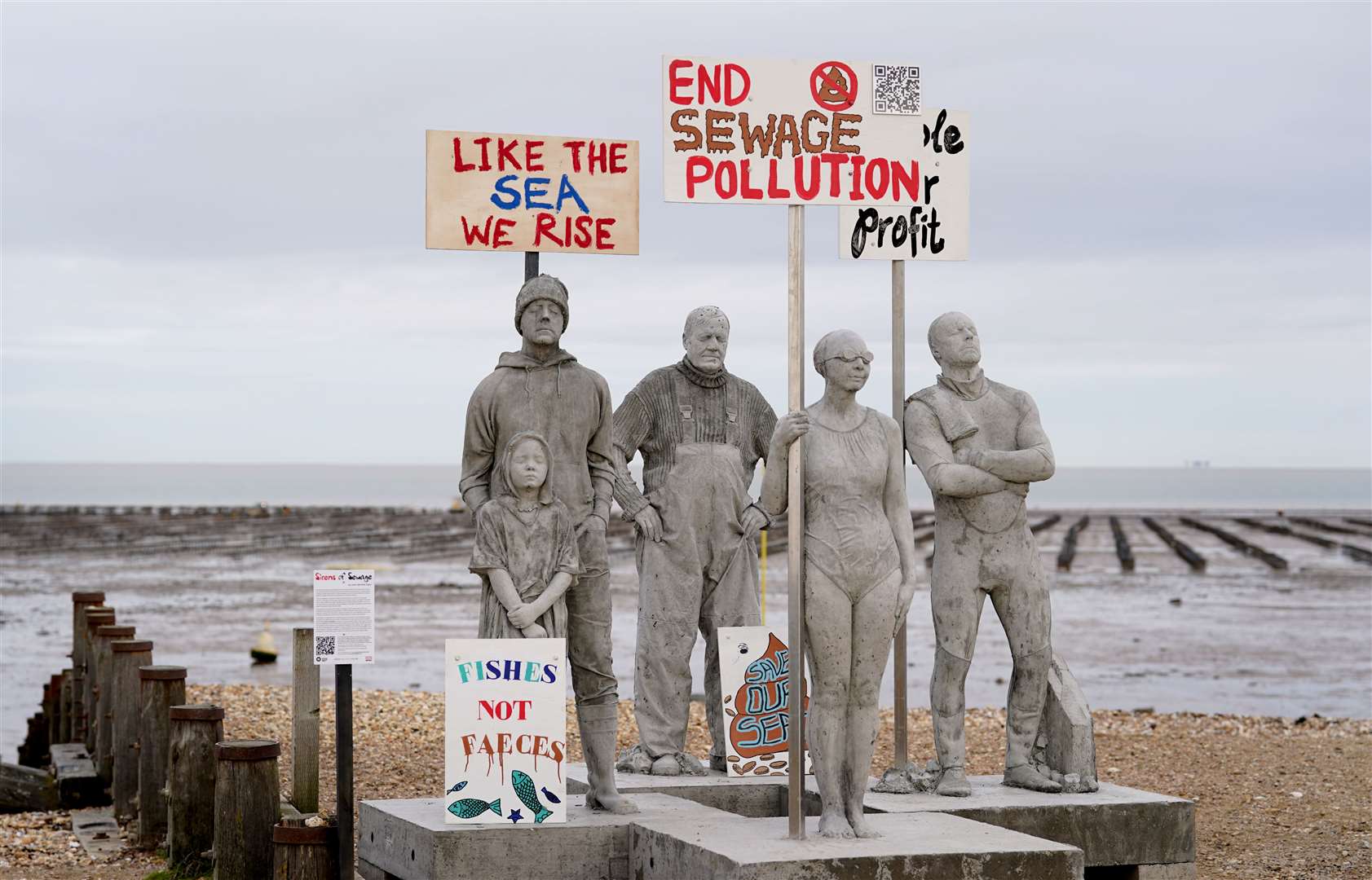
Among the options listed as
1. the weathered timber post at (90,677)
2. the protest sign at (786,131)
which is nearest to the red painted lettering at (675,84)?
the protest sign at (786,131)

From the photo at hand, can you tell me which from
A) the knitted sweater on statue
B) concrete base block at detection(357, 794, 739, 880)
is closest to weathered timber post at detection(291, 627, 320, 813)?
the knitted sweater on statue

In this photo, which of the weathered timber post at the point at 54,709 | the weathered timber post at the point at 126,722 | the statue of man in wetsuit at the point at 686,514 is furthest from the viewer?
the weathered timber post at the point at 54,709

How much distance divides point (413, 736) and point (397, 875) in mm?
6307

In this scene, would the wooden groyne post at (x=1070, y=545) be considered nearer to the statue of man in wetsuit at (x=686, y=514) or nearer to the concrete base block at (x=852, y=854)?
the statue of man in wetsuit at (x=686, y=514)

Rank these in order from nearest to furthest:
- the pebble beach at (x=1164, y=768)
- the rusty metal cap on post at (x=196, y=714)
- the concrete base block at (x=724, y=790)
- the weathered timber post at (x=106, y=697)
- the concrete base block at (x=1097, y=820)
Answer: the concrete base block at (x=1097, y=820) → the concrete base block at (x=724, y=790) → the rusty metal cap on post at (x=196, y=714) → the pebble beach at (x=1164, y=768) → the weathered timber post at (x=106, y=697)

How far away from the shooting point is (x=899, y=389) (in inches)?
380

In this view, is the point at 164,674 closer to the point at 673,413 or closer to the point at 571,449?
the point at 673,413

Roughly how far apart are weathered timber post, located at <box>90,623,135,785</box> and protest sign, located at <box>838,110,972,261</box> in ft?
22.1

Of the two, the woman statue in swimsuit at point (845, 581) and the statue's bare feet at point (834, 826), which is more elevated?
the woman statue in swimsuit at point (845, 581)

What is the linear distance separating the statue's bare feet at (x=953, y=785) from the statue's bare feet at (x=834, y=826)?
4.72 feet

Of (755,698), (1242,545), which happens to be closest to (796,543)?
(755,698)

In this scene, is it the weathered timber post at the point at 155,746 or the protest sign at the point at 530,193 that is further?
the weathered timber post at the point at 155,746

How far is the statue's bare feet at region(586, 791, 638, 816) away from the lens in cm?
864

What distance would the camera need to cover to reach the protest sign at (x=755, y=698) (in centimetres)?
999
